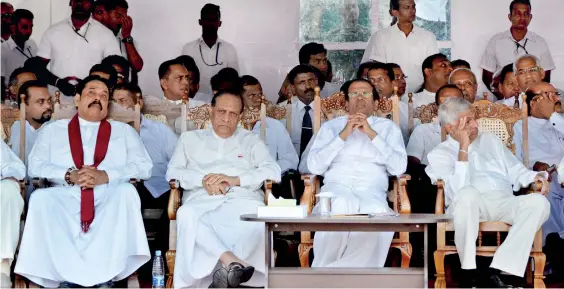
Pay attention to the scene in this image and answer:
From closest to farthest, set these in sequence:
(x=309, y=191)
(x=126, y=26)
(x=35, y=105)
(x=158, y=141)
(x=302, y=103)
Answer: (x=309, y=191) < (x=35, y=105) < (x=158, y=141) < (x=302, y=103) < (x=126, y=26)

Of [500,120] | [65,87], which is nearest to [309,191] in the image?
[500,120]

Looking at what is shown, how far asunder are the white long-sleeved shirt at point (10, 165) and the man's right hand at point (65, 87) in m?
1.99

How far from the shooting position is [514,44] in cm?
939

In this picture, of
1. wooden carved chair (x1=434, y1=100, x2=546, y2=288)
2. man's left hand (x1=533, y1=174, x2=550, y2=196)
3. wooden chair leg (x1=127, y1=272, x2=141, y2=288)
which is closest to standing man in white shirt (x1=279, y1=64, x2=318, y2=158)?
wooden carved chair (x1=434, y1=100, x2=546, y2=288)

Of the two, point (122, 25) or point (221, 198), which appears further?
point (122, 25)

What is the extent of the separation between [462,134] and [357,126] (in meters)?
0.67

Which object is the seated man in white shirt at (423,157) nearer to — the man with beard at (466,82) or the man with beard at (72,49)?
the man with beard at (466,82)

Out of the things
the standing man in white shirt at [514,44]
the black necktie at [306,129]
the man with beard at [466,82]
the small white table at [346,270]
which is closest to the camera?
the small white table at [346,270]

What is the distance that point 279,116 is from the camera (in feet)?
28.7

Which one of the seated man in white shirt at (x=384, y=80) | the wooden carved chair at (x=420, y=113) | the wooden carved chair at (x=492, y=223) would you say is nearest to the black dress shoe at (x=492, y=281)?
the wooden carved chair at (x=492, y=223)

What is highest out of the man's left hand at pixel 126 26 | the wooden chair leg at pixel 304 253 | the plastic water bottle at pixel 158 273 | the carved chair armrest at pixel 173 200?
the man's left hand at pixel 126 26

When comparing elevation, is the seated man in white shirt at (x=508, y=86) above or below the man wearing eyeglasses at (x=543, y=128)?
above

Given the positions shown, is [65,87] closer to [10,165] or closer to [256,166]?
[10,165]

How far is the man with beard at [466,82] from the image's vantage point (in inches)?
338
